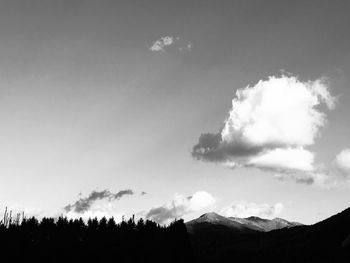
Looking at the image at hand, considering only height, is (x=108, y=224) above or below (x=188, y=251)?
above

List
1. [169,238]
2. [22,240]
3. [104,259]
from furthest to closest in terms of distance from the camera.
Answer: [169,238], [104,259], [22,240]

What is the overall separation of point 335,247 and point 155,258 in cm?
12416

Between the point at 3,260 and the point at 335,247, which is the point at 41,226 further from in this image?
the point at 335,247

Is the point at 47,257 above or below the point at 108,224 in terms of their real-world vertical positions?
below

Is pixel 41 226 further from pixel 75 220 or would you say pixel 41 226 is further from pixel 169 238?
pixel 169 238

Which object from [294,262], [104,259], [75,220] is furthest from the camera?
[294,262]

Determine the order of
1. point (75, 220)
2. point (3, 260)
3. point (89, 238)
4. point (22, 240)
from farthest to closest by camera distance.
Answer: point (75, 220) → point (89, 238) → point (22, 240) → point (3, 260)

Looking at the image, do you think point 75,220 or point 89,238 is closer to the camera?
point 89,238

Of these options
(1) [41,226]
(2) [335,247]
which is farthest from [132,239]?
(2) [335,247]

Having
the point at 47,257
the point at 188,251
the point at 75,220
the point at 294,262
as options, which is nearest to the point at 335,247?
the point at 294,262

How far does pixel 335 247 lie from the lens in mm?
188125

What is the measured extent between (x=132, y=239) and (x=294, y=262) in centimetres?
11271

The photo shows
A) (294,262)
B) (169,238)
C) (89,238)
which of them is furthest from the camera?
(294,262)

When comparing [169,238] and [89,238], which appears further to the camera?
[169,238]
